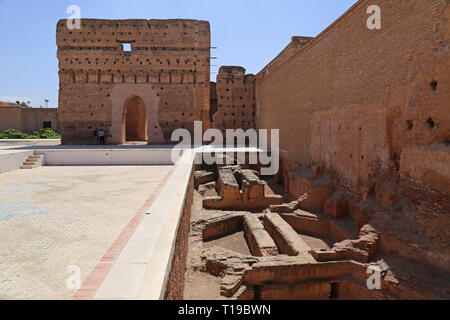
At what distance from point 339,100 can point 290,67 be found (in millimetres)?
4803

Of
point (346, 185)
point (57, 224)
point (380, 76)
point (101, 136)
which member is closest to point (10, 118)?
point (101, 136)

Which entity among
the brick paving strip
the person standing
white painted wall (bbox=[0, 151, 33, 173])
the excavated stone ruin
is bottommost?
the excavated stone ruin

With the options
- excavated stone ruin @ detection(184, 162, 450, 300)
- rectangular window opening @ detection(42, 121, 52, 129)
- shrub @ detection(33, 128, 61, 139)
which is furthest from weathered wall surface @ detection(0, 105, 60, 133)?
excavated stone ruin @ detection(184, 162, 450, 300)

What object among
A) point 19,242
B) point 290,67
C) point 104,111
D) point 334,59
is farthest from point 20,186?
point 104,111

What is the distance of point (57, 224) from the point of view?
473 cm

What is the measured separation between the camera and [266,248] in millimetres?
6695

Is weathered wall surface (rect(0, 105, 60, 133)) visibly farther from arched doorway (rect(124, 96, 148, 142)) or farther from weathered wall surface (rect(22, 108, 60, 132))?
arched doorway (rect(124, 96, 148, 142))

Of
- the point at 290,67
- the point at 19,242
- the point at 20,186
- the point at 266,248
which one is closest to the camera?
the point at 19,242

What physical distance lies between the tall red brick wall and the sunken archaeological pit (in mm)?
30

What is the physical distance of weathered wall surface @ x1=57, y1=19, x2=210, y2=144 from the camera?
1816cm

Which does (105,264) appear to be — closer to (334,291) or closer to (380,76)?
(334,291)

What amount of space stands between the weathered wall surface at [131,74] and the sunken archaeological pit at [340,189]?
525 centimetres

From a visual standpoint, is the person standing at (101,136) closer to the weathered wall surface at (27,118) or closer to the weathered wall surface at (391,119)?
the weathered wall surface at (391,119)
